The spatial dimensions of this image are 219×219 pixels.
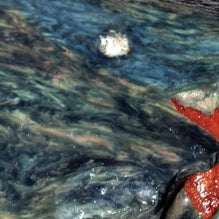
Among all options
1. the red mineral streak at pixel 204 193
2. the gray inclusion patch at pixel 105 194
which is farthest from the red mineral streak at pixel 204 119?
the gray inclusion patch at pixel 105 194

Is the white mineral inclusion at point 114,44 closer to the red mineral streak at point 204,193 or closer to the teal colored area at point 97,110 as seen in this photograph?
the teal colored area at point 97,110

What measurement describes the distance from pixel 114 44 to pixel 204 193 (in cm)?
159

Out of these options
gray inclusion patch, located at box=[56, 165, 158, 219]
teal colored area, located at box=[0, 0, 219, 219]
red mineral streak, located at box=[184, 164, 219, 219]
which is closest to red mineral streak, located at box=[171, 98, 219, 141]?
teal colored area, located at box=[0, 0, 219, 219]

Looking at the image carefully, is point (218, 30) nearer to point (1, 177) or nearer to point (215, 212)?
point (215, 212)

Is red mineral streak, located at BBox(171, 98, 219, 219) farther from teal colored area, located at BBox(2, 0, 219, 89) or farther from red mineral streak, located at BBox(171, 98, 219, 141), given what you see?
teal colored area, located at BBox(2, 0, 219, 89)

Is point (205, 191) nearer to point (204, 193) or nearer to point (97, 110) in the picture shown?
point (204, 193)

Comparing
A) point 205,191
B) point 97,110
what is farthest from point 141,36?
Result: point 205,191

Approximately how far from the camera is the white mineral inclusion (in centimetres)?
427

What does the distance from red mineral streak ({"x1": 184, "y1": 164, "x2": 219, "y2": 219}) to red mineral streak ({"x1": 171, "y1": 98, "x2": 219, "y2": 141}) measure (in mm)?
435

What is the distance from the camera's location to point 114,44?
4285 mm

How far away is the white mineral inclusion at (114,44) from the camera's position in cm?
427

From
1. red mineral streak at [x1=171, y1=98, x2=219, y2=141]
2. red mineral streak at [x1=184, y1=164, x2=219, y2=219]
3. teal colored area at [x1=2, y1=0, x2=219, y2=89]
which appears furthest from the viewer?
teal colored area at [x1=2, y1=0, x2=219, y2=89]

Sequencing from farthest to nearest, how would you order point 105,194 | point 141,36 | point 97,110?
point 141,36 → point 97,110 → point 105,194

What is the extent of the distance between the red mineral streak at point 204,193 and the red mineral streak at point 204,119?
43cm
